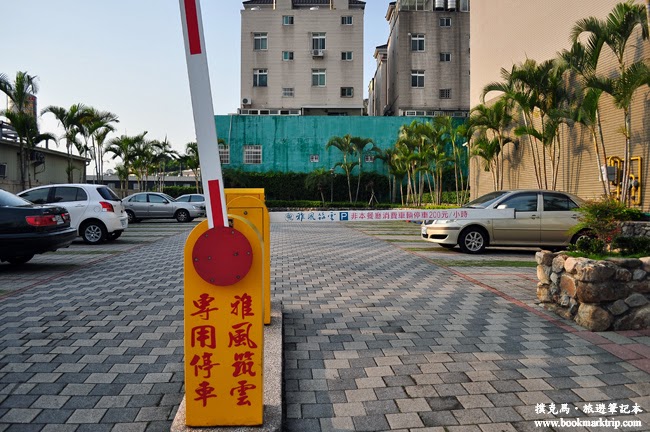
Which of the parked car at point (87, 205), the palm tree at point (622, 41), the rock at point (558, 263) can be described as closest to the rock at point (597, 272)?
the rock at point (558, 263)

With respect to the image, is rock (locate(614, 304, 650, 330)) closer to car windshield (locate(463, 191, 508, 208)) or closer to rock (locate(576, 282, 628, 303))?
rock (locate(576, 282, 628, 303))

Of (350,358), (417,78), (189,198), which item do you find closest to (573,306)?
(350,358)

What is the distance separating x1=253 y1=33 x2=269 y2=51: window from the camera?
41.3 metres

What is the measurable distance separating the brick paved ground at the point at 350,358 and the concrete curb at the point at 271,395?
5.5 inches

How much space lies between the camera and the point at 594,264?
501 cm

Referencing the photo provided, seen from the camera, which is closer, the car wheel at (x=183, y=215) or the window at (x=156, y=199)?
the window at (x=156, y=199)

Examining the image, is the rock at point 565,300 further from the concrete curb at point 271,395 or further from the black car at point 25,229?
the black car at point 25,229

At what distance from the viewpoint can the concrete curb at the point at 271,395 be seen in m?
2.80

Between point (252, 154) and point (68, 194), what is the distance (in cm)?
2617

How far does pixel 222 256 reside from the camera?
8.89ft

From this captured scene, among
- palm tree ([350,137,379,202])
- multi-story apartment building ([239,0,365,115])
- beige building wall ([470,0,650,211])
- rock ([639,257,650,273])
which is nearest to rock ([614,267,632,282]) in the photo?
→ rock ([639,257,650,273])

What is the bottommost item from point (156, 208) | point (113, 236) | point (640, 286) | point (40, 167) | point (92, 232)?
point (113, 236)

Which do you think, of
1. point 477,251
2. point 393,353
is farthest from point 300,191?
point 393,353

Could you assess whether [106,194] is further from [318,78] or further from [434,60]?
[434,60]
